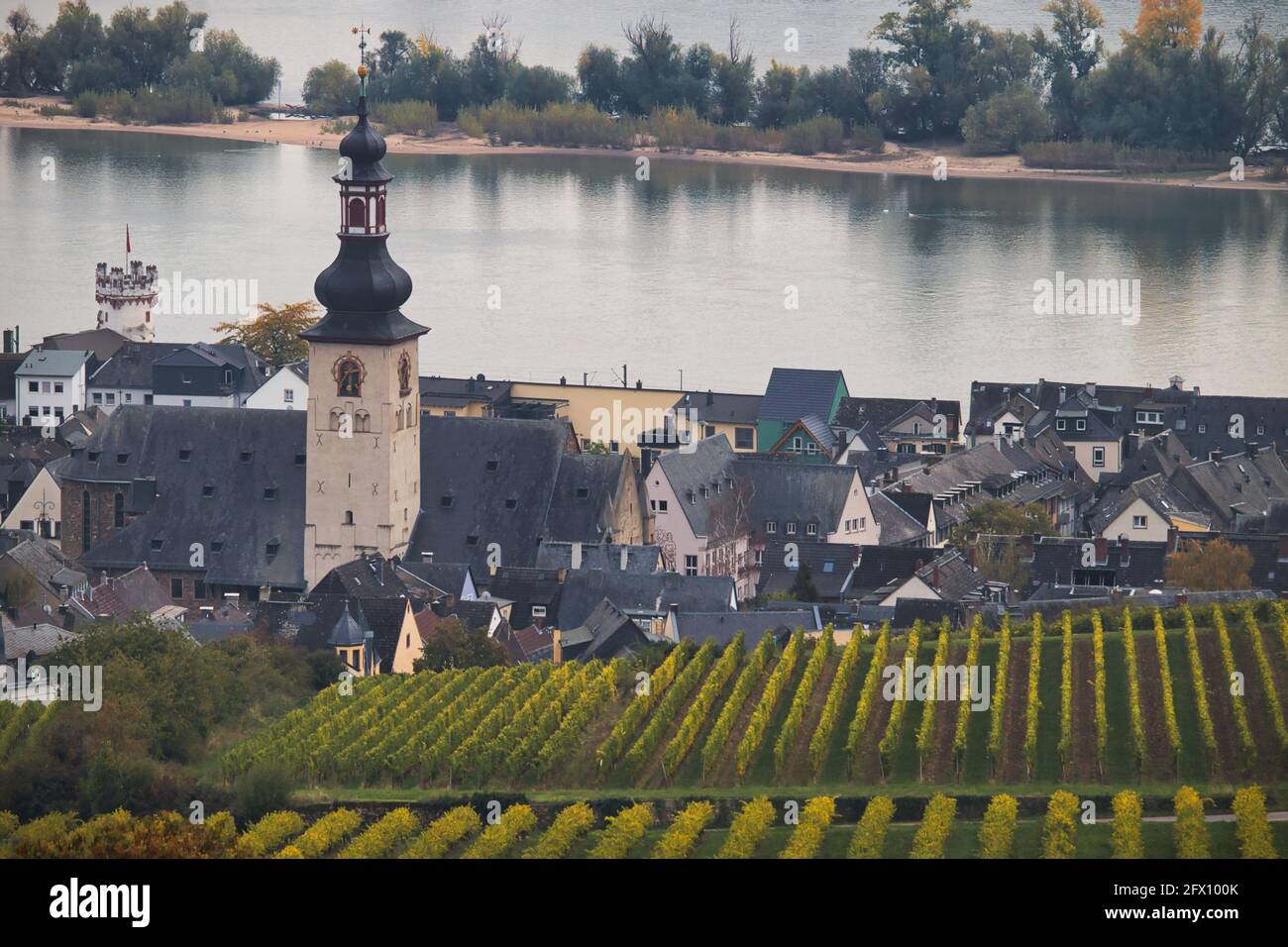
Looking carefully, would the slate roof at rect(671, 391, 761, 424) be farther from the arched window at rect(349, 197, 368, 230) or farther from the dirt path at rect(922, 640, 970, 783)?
the dirt path at rect(922, 640, 970, 783)

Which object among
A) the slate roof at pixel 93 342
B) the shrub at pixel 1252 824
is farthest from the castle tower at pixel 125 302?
the shrub at pixel 1252 824

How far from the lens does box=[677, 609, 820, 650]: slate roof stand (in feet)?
167

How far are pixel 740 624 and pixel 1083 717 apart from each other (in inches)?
469

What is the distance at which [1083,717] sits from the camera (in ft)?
133

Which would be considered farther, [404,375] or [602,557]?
[404,375]

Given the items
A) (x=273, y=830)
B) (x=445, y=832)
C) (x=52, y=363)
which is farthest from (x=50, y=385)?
(x=445, y=832)

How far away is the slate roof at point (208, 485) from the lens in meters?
59.6

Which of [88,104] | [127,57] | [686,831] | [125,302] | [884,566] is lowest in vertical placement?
[884,566]

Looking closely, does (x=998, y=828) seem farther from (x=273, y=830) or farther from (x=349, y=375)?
(x=349, y=375)

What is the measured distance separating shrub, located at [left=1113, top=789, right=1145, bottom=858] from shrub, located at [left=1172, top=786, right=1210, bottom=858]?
1.42 ft

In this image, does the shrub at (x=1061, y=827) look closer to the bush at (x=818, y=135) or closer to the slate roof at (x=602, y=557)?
the slate roof at (x=602, y=557)

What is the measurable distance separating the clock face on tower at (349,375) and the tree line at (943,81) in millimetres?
91520
